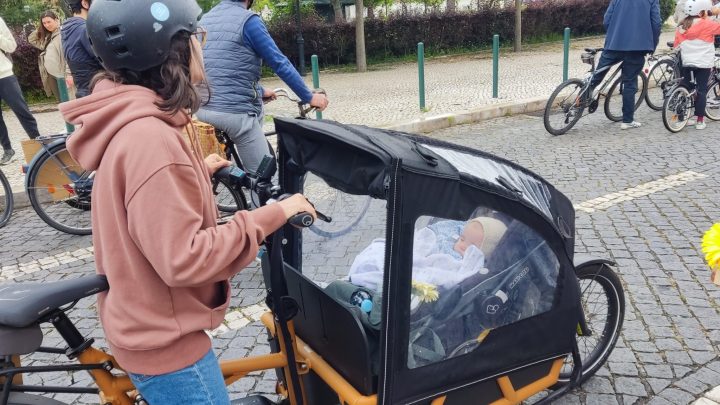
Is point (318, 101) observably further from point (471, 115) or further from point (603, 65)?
point (471, 115)

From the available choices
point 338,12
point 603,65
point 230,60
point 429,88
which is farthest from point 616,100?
point 338,12

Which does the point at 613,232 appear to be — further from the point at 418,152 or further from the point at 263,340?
the point at 418,152

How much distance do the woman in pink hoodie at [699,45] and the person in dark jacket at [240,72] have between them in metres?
5.67

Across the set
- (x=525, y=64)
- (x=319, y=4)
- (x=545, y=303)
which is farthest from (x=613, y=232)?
(x=319, y=4)

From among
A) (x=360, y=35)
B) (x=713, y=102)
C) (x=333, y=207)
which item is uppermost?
(x=360, y=35)

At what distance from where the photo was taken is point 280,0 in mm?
18562

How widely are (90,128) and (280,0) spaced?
1791 cm

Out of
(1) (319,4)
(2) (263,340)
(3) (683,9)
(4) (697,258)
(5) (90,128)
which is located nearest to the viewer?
(5) (90,128)

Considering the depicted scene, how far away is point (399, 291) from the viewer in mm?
1997

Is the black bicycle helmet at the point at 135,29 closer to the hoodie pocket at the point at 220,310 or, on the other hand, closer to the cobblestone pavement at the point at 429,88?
the hoodie pocket at the point at 220,310

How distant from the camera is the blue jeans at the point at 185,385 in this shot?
1.79 meters


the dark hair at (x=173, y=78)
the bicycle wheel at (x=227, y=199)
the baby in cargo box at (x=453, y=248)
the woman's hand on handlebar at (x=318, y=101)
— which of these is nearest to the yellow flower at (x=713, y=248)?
the baby in cargo box at (x=453, y=248)

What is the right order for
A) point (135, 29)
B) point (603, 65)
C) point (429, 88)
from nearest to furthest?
point (135, 29), point (603, 65), point (429, 88)

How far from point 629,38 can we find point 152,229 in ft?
25.5
